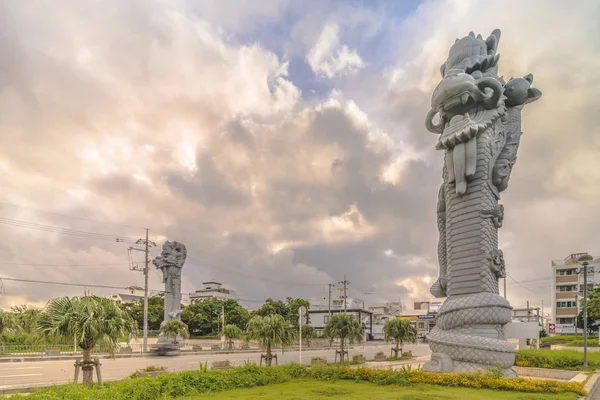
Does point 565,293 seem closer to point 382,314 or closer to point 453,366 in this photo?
point 382,314

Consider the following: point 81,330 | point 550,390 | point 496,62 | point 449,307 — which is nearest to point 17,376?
point 81,330

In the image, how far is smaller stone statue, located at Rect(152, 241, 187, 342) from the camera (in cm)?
4416

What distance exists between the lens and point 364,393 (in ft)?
43.2

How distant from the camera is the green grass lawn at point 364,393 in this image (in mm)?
12125

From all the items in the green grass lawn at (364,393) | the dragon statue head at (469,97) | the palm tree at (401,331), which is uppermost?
the dragon statue head at (469,97)

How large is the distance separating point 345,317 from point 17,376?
58.4 feet

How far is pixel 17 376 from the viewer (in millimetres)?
20875

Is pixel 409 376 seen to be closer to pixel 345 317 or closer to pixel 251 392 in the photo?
pixel 251 392

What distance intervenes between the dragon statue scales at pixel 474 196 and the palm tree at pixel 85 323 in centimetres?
1151

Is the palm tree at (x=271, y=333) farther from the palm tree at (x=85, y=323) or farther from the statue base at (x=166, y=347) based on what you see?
the statue base at (x=166, y=347)

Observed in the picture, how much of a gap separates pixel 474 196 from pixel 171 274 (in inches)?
1325

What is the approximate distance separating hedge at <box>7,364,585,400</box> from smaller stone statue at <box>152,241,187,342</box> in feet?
97.4

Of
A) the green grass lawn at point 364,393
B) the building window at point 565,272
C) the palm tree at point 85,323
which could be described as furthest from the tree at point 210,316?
the palm tree at point 85,323

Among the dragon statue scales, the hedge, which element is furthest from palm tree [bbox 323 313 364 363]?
the hedge
